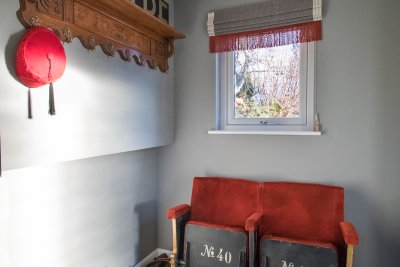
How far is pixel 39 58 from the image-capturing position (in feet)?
4.24

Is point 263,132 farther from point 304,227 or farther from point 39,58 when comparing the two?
point 39,58

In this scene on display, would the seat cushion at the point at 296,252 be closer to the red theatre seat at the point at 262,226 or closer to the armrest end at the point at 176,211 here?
the red theatre seat at the point at 262,226

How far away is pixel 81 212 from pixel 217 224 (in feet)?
3.34

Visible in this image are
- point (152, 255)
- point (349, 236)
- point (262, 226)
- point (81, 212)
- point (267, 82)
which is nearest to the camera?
point (349, 236)

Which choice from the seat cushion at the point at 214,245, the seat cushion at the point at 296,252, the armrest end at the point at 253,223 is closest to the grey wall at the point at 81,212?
the seat cushion at the point at 214,245

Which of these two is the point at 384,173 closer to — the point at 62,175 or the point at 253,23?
the point at 253,23

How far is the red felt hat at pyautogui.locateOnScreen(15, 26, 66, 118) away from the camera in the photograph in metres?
1.25

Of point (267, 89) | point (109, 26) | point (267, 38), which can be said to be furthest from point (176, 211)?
point (267, 38)

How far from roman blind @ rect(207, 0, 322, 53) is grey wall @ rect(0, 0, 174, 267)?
1.87 feet

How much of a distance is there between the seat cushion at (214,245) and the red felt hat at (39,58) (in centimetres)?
132

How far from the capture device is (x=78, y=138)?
64.7 inches

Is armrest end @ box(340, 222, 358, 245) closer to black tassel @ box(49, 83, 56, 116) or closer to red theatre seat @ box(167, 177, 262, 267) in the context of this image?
red theatre seat @ box(167, 177, 262, 267)

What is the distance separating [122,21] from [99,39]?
0.28 metres

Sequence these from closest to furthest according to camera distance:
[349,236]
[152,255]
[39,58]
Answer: [39,58] < [349,236] < [152,255]
